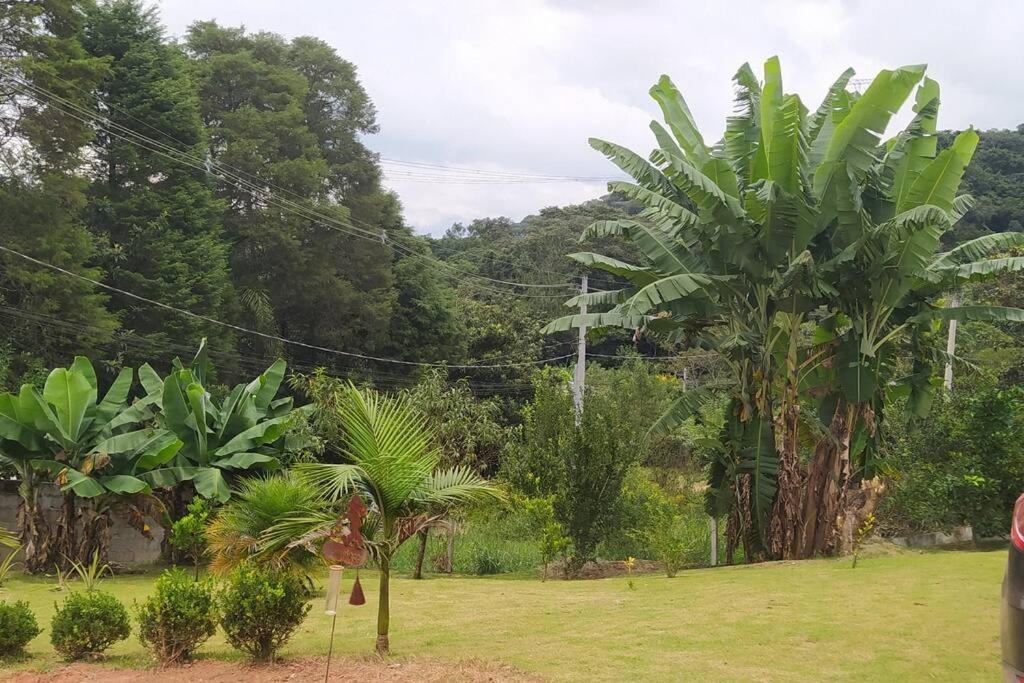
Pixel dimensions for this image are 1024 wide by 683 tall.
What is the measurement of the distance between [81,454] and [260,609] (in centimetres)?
784

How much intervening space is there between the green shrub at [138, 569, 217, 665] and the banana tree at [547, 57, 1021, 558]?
7213mm

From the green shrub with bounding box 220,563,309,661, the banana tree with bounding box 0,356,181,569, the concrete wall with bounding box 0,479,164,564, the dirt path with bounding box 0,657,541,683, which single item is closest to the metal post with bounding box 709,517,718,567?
the banana tree with bounding box 0,356,181,569

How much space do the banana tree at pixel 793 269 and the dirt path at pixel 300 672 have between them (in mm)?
6797

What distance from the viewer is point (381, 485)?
6.52 metres

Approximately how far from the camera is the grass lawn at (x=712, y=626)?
6.28 meters

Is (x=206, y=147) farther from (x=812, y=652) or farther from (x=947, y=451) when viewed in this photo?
(x=812, y=652)

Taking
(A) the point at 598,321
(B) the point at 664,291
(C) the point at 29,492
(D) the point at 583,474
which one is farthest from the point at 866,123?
(C) the point at 29,492

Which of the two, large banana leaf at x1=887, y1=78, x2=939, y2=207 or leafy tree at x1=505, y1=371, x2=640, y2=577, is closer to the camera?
large banana leaf at x1=887, y1=78, x2=939, y2=207

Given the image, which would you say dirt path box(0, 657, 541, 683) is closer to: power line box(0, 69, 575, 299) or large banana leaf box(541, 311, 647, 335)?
large banana leaf box(541, 311, 647, 335)

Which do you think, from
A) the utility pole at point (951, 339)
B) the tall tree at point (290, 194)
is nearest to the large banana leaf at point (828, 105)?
the utility pole at point (951, 339)

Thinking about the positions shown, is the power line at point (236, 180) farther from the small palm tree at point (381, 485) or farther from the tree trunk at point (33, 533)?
the small palm tree at point (381, 485)

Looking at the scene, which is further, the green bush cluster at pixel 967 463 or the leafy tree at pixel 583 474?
the leafy tree at pixel 583 474

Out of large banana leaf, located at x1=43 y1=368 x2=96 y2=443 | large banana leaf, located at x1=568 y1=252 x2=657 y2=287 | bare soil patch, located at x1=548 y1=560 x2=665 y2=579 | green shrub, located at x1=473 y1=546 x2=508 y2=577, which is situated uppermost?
large banana leaf, located at x1=568 y1=252 x2=657 y2=287

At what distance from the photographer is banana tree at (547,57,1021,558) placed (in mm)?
12023
